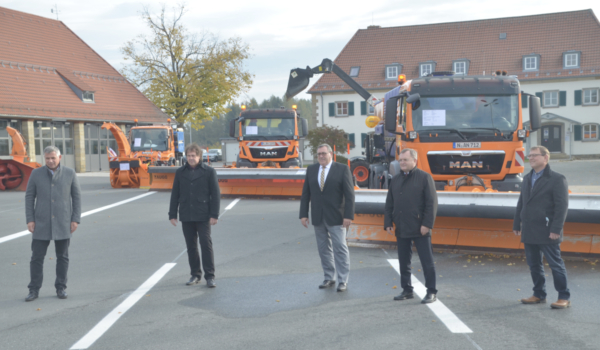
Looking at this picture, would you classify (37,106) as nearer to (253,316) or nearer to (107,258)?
(107,258)

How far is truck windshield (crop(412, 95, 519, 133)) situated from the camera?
10227mm

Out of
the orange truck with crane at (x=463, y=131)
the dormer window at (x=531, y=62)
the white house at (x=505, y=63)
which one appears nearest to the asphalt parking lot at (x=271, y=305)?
the orange truck with crane at (x=463, y=131)

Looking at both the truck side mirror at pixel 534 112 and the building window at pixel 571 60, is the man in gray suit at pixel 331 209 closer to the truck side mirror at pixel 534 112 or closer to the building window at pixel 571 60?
the truck side mirror at pixel 534 112

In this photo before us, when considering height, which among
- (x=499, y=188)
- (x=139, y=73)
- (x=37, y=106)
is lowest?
(x=499, y=188)

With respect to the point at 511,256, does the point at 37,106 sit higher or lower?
higher

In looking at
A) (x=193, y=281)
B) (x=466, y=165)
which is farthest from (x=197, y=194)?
(x=466, y=165)

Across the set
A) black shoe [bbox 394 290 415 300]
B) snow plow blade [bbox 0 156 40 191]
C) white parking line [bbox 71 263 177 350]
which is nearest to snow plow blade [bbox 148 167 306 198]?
snow plow blade [bbox 0 156 40 191]

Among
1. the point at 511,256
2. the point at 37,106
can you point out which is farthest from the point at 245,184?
the point at 37,106

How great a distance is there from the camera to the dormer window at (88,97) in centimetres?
3694

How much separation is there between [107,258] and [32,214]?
2.22m

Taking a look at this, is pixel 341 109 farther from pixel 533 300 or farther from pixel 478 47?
pixel 533 300

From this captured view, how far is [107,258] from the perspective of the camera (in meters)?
8.62

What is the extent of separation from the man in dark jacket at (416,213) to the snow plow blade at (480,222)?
2559mm

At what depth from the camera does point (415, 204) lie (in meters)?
6.11
